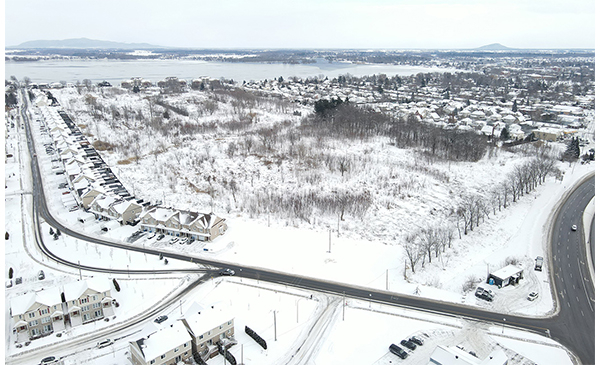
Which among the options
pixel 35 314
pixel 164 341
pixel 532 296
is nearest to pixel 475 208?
pixel 532 296

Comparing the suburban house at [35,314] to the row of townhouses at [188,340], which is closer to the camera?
the row of townhouses at [188,340]

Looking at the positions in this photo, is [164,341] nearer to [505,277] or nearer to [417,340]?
[417,340]

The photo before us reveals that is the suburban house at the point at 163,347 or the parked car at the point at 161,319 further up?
the suburban house at the point at 163,347

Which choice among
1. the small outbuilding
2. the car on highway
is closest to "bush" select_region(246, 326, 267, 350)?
the car on highway

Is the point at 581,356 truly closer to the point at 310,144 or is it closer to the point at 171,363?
the point at 171,363

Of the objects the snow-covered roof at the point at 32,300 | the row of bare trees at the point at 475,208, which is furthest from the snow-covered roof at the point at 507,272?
the snow-covered roof at the point at 32,300

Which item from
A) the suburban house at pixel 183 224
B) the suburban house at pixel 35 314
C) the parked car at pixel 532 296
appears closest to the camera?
the suburban house at pixel 35 314

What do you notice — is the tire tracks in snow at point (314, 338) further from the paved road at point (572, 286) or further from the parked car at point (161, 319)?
the paved road at point (572, 286)

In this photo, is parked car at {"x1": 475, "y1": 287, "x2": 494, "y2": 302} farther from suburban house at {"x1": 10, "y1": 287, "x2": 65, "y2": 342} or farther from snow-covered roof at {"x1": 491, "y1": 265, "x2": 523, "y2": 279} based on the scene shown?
suburban house at {"x1": 10, "y1": 287, "x2": 65, "y2": 342}

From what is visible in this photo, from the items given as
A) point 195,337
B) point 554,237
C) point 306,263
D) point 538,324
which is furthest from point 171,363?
point 554,237
